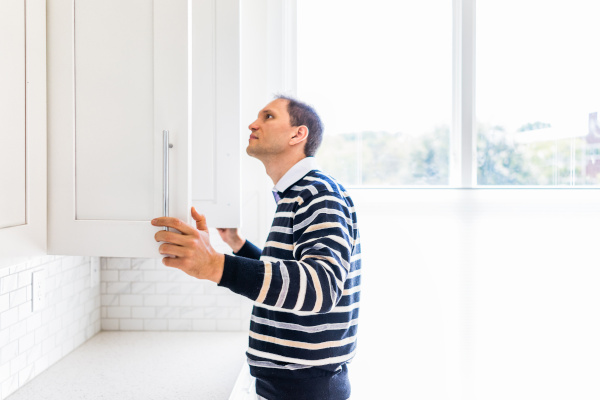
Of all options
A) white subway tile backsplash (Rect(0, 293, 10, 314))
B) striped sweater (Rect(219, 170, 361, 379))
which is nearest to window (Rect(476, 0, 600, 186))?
striped sweater (Rect(219, 170, 361, 379))

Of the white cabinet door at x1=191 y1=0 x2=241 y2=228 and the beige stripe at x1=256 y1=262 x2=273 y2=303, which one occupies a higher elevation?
the white cabinet door at x1=191 y1=0 x2=241 y2=228

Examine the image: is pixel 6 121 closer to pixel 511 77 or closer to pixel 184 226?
pixel 184 226

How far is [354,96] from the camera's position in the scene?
257 centimetres

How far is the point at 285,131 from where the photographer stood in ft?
5.68

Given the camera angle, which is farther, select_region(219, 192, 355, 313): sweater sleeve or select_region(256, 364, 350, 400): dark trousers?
select_region(256, 364, 350, 400): dark trousers

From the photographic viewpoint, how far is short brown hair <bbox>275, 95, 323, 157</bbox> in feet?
5.72

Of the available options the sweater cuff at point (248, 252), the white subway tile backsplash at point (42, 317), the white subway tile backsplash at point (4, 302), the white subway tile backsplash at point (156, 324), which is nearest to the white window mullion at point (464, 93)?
the sweater cuff at point (248, 252)

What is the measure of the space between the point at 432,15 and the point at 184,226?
6.26 ft

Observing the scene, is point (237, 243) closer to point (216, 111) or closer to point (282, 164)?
point (282, 164)

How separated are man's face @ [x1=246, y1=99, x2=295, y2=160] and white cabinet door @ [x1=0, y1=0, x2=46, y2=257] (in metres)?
0.65

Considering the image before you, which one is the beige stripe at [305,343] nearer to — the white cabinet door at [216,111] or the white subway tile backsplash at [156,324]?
the white cabinet door at [216,111]

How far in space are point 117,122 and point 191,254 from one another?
413mm

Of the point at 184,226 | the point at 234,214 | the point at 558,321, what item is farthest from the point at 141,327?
the point at 558,321

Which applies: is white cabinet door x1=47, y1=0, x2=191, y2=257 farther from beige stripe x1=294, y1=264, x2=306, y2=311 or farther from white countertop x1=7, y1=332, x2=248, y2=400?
white countertop x1=7, y1=332, x2=248, y2=400
